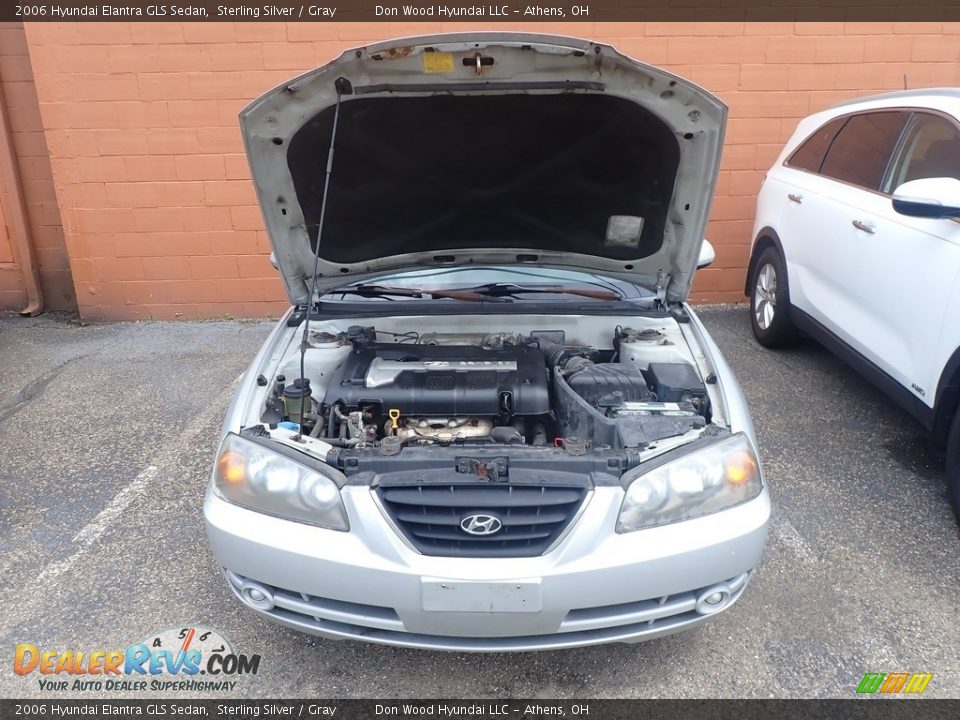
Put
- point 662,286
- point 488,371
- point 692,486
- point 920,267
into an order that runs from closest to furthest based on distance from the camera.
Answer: point 692,486
point 488,371
point 662,286
point 920,267

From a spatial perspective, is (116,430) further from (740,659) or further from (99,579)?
(740,659)

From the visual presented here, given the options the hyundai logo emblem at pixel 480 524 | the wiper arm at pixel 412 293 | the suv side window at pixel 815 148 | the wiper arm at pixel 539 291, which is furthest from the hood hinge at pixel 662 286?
the suv side window at pixel 815 148

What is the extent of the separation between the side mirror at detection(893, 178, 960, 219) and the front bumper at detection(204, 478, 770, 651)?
6.01ft

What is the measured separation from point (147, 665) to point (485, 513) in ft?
4.57

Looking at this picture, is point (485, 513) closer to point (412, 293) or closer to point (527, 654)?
point (527, 654)

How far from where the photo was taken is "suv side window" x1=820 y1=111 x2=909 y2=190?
388 centimetres

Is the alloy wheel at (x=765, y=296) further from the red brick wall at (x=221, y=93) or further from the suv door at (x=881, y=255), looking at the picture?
the red brick wall at (x=221, y=93)

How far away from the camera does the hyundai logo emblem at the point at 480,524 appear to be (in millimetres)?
1925

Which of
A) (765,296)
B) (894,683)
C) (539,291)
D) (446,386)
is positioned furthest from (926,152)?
(446,386)

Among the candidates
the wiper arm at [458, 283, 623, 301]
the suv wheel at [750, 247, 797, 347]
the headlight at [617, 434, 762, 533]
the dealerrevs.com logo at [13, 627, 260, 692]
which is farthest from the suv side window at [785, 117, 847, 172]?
the dealerrevs.com logo at [13, 627, 260, 692]

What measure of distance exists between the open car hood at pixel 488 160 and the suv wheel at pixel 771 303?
208cm

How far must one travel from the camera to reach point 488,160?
2.87m

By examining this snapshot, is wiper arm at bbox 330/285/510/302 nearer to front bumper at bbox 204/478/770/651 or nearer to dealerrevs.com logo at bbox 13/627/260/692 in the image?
front bumper at bbox 204/478/770/651
